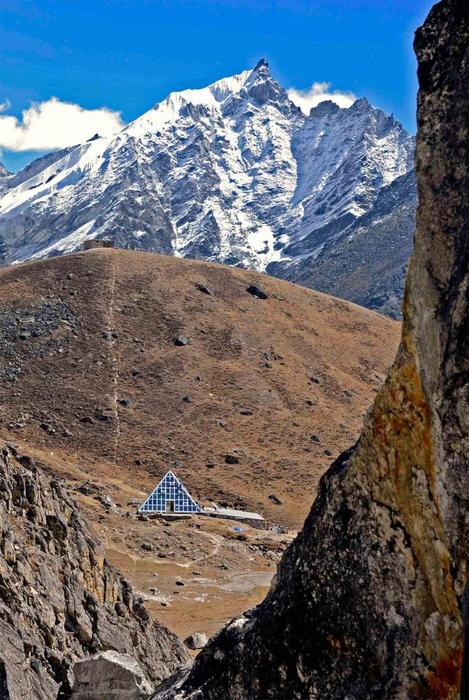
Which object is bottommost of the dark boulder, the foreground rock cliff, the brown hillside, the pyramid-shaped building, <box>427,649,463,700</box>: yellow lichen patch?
the pyramid-shaped building

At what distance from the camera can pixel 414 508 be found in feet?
20.8

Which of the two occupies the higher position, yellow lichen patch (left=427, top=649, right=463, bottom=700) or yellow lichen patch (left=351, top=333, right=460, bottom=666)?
yellow lichen patch (left=351, top=333, right=460, bottom=666)

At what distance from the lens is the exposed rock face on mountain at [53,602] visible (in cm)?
1345

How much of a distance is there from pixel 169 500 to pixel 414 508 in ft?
195

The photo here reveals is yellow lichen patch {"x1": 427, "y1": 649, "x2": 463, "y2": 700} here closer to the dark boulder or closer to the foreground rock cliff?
the foreground rock cliff

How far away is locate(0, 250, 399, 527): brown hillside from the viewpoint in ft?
261

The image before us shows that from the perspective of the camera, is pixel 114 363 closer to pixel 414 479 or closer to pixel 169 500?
pixel 169 500

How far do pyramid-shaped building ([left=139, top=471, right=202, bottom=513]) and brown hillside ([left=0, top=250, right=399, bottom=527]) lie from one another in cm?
753

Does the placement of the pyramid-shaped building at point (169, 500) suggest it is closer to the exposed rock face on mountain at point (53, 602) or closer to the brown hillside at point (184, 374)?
the brown hillside at point (184, 374)

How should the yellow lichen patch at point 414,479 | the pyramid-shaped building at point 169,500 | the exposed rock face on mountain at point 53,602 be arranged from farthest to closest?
the pyramid-shaped building at point 169,500 → the exposed rock face on mountain at point 53,602 → the yellow lichen patch at point 414,479

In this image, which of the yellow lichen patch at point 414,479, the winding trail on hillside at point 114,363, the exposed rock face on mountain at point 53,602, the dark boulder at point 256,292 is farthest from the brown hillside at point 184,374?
the yellow lichen patch at point 414,479

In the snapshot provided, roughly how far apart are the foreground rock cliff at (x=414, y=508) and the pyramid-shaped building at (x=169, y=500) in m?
57.1

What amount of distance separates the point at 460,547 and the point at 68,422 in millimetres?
78696

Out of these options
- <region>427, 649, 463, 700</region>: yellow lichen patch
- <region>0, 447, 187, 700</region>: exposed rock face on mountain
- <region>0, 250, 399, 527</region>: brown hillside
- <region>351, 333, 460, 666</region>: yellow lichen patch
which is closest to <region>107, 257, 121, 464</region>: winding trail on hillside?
<region>0, 250, 399, 527</region>: brown hillside
